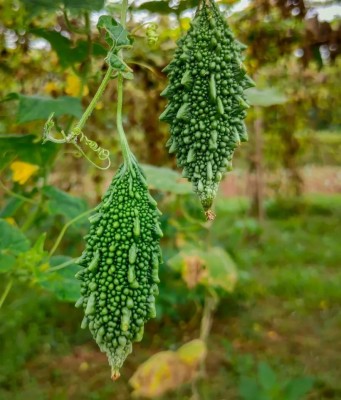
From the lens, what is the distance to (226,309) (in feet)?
14.8

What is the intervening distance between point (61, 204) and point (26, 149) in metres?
0.23

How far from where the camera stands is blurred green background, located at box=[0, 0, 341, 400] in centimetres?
175

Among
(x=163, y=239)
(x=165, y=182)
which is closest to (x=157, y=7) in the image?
(x=165, y=182)

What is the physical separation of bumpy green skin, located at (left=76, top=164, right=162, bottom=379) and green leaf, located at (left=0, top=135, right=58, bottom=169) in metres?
0.88

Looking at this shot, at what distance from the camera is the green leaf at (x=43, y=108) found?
1692mm

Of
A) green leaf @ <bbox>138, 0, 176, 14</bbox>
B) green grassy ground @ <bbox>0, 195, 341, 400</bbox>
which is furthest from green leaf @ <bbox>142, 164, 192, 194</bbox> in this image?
green grassy ground @ <bbox>0, 195, 341, 400</bbox>

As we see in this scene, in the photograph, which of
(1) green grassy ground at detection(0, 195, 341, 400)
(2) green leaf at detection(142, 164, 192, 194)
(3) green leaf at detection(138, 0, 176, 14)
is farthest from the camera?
(1) green grassy ground at detection(0, 195, 341, 400)

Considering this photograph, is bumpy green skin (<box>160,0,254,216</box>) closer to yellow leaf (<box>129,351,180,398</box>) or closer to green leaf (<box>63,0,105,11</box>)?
green leaf (<box>63,0,105,11</box>)

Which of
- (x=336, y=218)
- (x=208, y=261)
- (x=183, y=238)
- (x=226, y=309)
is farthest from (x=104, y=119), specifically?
(x=336, y=218)

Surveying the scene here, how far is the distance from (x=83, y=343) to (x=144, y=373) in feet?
3.72

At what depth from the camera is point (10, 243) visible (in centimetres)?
Answer: 164

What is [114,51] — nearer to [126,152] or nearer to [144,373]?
[126,152]

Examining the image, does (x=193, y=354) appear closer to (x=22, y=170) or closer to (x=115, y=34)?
(x=22, y=170)

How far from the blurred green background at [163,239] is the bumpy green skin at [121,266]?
426 mm
